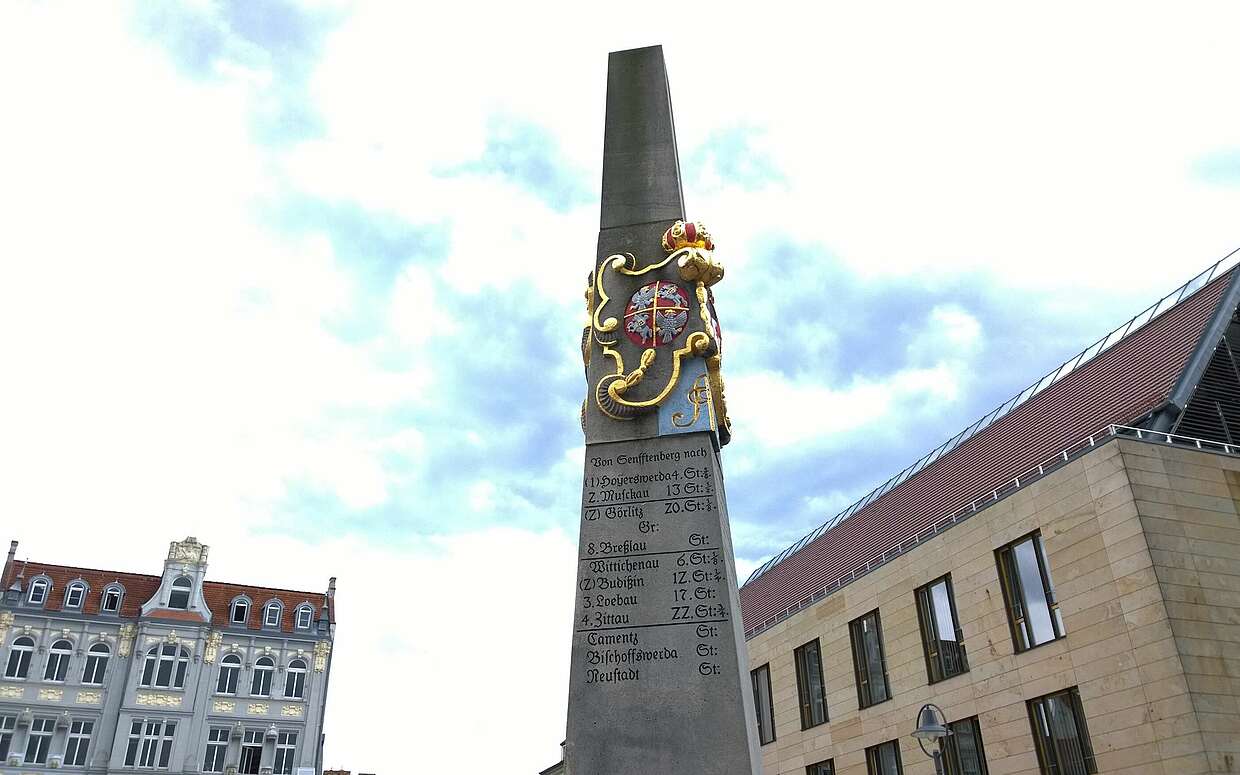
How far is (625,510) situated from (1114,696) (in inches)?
856

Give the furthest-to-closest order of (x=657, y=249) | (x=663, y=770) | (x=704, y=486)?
(x=657, y=249), (x=704, y=486), (x=663, y=770)

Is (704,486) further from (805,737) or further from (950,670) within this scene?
(805,737)

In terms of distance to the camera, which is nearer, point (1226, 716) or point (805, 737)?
point (1226, 716)

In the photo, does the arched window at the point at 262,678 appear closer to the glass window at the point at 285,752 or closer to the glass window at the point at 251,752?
the glass window at the point at 251,752

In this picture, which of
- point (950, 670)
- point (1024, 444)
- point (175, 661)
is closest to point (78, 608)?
point (175, 661)

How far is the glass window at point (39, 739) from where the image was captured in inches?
1775

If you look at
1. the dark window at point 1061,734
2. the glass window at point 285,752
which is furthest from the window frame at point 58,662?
the dark window at point 1061,734

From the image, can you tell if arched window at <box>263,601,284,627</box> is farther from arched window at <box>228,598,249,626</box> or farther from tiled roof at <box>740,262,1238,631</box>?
tiled roof at <box>740,262,1238,631</box>

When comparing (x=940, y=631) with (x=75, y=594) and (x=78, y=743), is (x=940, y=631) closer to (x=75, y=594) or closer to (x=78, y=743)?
(x=78, y=743)

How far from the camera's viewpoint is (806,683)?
41281 mm

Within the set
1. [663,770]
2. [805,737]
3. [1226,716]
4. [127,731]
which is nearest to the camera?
[663,770]

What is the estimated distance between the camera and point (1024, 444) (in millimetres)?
36125

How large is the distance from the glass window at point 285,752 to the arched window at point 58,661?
1210 centimetres

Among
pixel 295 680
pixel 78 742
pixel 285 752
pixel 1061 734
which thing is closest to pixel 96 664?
pixel 78 742
